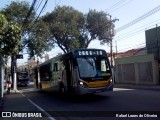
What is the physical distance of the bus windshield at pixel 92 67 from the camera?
694 inches

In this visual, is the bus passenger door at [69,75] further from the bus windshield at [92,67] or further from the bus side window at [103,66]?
the bus side window at [103,66]

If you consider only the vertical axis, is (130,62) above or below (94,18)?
below

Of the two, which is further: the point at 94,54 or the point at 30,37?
the point at 30,37

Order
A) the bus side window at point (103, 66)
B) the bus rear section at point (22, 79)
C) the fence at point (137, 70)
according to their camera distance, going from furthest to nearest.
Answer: the bus rear section at point (22, 79)
the fence at point (137, 70)
the bus side window at point (103, 66)

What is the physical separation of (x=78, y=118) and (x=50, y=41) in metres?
41.3

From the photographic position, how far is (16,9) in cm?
4528

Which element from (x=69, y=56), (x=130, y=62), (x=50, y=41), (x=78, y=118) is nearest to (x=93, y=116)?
(x=78, y=118)

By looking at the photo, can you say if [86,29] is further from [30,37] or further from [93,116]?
[93,116]

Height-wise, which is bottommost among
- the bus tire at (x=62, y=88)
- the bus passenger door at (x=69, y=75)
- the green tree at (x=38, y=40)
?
the bus tire at (x=62, y=88)

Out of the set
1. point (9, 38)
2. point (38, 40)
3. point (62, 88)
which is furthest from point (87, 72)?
point (38, 40)

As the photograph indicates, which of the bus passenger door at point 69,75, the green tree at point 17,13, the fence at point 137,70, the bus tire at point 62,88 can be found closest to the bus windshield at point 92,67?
the bus passenger door at point 69,75

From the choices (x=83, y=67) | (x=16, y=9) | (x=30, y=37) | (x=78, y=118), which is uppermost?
(x=16, y=9)

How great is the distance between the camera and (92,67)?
17859 mm

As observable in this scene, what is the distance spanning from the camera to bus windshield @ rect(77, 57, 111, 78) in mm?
17625
